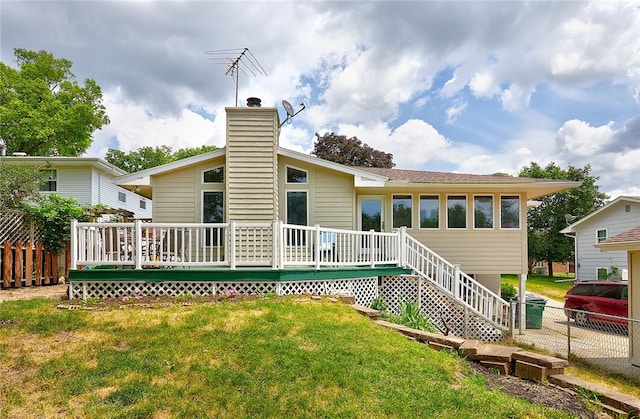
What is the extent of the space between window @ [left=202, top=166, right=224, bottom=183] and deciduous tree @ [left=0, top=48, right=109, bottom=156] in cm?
2007

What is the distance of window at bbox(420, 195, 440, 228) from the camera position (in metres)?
11.6

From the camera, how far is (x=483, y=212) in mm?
11703

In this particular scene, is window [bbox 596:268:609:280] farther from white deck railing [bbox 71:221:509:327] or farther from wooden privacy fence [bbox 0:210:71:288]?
A: wooden privacy fence [bbox 0:210:71:288]

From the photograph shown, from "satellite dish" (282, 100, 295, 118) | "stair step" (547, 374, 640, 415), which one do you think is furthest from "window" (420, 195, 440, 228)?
"stair step" (547, 374, 640, 415)

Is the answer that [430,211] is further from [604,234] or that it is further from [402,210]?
[604,234]

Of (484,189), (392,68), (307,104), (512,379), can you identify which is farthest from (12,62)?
(512,379)

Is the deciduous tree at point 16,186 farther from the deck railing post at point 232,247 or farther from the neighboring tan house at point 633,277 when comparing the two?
the neighboring tan house at point 633,277

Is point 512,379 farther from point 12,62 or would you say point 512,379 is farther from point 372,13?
point 12,62

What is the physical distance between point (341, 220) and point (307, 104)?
3.77 meters

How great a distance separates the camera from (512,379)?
5043 mm

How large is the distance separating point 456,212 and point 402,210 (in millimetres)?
1649

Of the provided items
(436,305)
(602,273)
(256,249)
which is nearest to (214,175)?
(256,249)

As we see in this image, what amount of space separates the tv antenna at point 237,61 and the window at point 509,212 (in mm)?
8269

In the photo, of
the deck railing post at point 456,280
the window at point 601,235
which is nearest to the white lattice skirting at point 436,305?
the deck railing post at point 456,280
